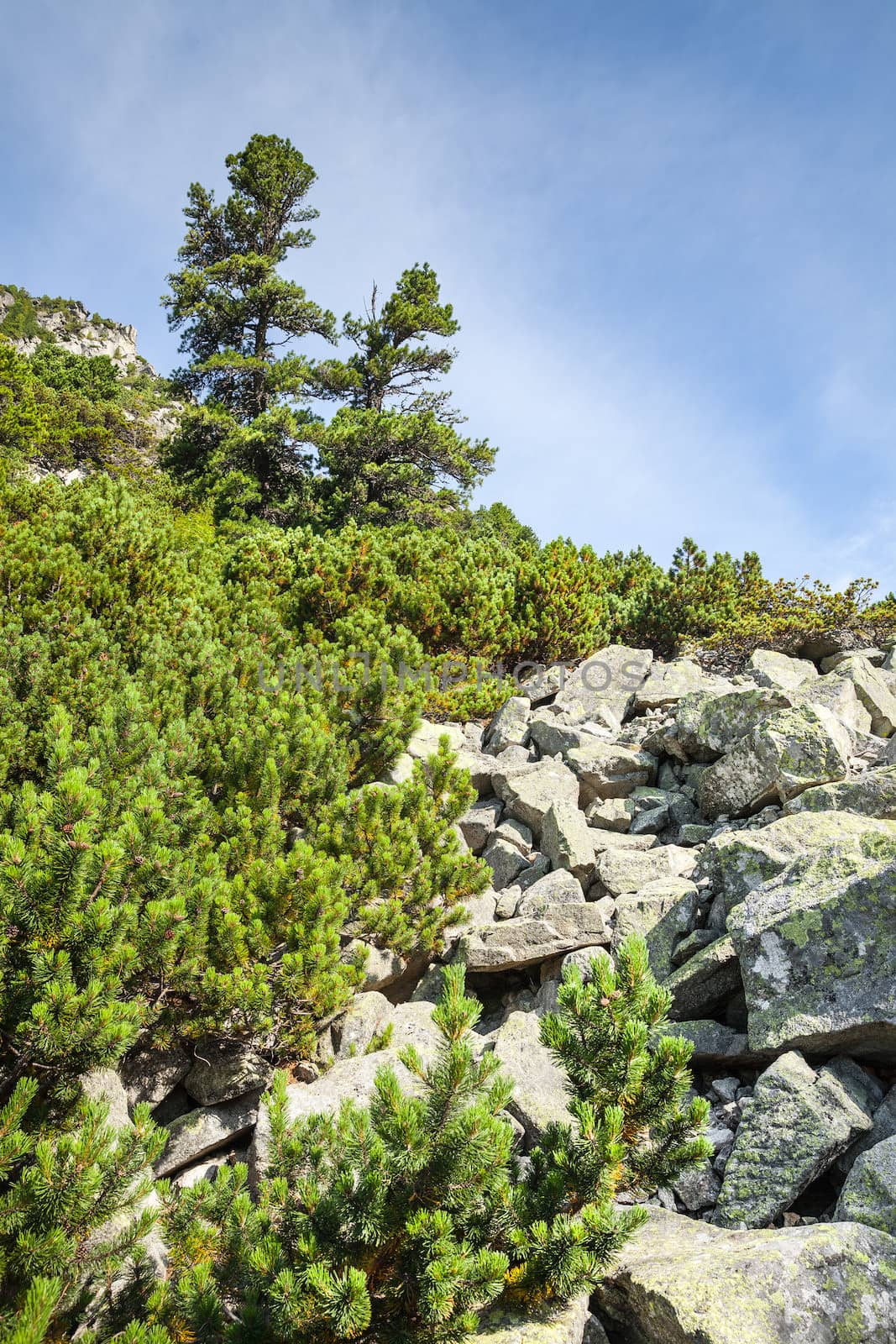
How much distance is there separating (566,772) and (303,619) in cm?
527

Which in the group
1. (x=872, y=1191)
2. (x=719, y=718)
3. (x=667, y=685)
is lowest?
(x=872, y=1191)

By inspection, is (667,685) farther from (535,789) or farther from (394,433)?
(394,433)

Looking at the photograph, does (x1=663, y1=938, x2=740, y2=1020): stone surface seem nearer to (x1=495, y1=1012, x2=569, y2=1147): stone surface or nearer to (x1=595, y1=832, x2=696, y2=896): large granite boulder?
(x1=495, y1=1012, x2=569, y2=1147): stone surface

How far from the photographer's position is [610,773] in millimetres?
8461

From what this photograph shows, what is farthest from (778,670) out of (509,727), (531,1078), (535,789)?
(531,1078)

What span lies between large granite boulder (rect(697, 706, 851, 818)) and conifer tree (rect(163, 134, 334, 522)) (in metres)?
18.7

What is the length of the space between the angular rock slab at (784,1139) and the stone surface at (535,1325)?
101 cm

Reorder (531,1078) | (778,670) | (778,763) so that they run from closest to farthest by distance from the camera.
→ (531,1078), (778,763), (778,670)

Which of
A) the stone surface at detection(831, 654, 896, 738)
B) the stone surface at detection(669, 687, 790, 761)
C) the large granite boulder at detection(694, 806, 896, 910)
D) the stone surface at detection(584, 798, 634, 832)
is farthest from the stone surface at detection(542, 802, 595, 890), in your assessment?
the stone surface at detection(831, 654, 896, 738)

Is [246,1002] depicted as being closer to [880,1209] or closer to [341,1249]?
[341,1249]

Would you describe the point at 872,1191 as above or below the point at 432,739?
below

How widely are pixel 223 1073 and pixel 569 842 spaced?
3.59 m

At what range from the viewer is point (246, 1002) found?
14.6ft

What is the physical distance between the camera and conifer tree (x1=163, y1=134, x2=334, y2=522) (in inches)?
922
